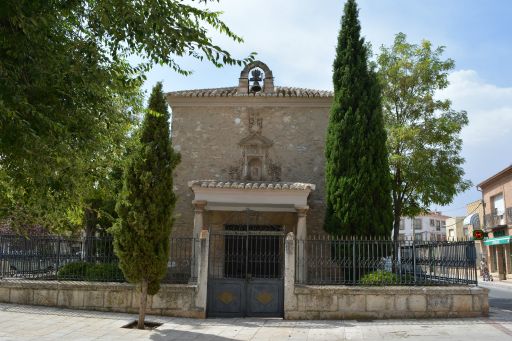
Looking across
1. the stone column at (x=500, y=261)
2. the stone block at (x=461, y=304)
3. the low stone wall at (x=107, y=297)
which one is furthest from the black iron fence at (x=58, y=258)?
the stone column at (x=500, y=261)

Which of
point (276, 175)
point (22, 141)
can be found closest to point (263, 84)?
point (276, 175)

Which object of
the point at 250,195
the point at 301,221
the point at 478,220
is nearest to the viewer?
the point at 301,221

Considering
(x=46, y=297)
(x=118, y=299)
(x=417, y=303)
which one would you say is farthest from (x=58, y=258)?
(x=417, y=303)

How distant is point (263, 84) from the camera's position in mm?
17609

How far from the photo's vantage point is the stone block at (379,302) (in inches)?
396

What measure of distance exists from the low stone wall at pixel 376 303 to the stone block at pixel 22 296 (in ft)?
19.7

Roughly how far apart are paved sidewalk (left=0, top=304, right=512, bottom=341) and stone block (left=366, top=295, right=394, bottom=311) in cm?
41

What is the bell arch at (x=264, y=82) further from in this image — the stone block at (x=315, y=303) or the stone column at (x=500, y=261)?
the stone column at (x=500, y=261)

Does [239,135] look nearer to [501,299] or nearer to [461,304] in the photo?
[461,304]

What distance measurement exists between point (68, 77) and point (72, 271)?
6.98 meters

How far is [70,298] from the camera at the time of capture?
10.4m

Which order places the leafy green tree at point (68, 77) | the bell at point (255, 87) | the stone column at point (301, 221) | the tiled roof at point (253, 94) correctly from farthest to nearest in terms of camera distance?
1. the bell at point (255, 87)
2. the tiled roof at point (253, 94)
3. the stone column at point (301, 221)
4. the leafy green tree at point (68, 77)

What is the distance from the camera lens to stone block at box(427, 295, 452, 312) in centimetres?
1006

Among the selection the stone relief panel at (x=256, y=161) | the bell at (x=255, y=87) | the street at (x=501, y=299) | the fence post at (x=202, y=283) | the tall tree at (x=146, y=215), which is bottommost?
the street at (x=501, y=299)
